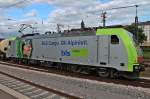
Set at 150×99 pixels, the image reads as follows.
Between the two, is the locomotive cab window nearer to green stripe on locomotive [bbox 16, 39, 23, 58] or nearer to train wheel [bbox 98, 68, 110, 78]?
train wheel [bbox 98, 68, 110, 78]

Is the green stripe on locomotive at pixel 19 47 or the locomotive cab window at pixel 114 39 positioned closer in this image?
the locomotive cab window at pixel 114 39

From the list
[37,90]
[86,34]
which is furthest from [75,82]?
[86,34]

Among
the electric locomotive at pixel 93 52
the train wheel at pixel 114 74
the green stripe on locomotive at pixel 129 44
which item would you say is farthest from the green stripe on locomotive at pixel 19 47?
the train wheel at pixel 114 74

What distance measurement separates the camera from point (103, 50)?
78.8 feet

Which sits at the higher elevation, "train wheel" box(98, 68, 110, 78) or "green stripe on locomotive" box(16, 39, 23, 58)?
"green stripe on locomotive" box(16, 39, 23, 58)

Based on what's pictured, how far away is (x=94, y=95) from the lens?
48.5ft

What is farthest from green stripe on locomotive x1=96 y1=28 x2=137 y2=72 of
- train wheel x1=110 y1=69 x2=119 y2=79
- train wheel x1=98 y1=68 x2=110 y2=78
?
train wheel x1=98 y1=68 x2=110 y2=78

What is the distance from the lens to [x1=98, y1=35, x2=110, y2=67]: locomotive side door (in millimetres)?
23562

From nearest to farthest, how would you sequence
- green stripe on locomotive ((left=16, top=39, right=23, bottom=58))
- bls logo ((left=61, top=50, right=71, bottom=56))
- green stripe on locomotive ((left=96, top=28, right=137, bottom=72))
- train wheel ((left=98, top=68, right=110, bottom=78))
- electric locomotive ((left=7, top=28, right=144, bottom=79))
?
green stripe on locomotive ((left=96, top=28, right=137, bottom=72)), electric locomotive ((left=7, top=28, right=144, bottom=79)), train wheel ((left=98, top=68, right=110, bottom=78)), bls logo ((left=61, top=50, right=71, bottom=56)), green stripe on locomotive ((left=16, top=39, right=23, bottom=58))

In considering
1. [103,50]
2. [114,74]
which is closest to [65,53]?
[103,50]

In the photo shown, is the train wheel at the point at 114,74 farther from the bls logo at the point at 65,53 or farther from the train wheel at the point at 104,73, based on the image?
the bls logo at the point at 65,53

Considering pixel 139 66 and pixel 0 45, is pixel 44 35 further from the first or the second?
pixel 0 45

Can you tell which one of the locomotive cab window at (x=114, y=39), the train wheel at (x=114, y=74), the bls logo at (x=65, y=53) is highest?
the locomotive cab window at (x=114, y=39)

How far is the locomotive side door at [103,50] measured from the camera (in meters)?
23.6
